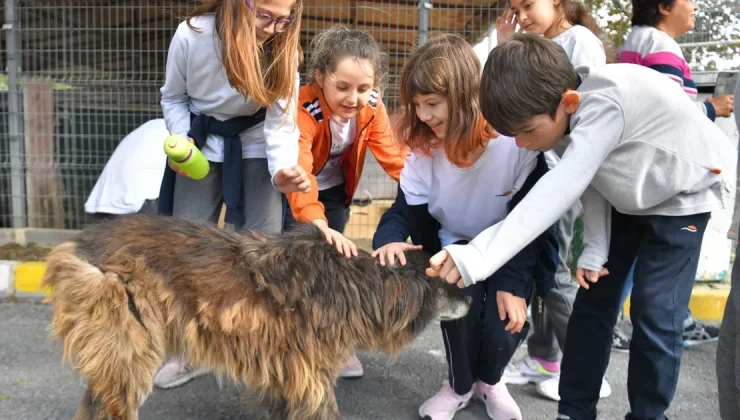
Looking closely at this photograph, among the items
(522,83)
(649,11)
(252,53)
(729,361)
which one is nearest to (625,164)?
(522,83)

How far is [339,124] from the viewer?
11.1ft

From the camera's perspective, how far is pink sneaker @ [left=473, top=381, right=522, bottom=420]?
10.0 feet

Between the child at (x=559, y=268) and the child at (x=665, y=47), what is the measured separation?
0.42m

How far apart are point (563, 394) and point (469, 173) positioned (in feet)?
3.44

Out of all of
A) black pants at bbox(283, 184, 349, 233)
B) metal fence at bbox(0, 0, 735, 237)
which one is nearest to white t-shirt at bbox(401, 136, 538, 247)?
black pants at bbox(283, 184, 349, 233)

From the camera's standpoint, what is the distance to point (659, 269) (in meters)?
2.47

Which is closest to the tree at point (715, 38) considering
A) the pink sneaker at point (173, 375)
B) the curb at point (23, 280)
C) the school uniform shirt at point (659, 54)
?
the school uniform shirt at point (659, 54)

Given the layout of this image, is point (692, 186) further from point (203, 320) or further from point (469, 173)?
point (203, 320)

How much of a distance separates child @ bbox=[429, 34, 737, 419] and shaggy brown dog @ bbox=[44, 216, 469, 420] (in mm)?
431

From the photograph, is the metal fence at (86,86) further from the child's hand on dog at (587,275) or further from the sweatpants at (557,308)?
the child's hand on dog at (587,275)

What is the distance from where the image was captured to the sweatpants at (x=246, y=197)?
3.27 metres

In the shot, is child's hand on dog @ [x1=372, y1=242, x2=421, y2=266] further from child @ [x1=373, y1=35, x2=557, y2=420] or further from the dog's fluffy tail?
the dog's fluffy tail

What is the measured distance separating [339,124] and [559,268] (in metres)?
1.36

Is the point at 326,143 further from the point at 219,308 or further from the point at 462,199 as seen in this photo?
the point at 219,308
